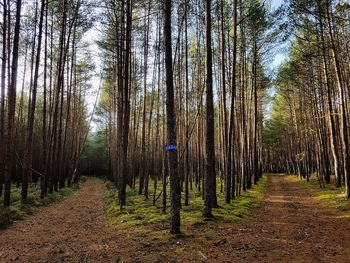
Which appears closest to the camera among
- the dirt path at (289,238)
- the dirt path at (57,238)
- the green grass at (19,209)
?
the dirt path at (289,238)

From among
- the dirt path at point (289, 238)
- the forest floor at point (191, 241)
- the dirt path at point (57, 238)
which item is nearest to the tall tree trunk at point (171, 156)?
the forest floor at point (191, 241)

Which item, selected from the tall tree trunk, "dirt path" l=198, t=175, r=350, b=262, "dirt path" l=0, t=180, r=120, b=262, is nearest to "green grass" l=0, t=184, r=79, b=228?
"dirt path" l=0, t=180, r=120, b=262

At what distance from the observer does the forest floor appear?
18.1 ft

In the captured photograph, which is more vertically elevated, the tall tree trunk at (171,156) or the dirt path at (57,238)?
the tall tree trunk at (171,156)

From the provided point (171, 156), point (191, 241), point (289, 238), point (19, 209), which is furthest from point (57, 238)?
point (289, 238)

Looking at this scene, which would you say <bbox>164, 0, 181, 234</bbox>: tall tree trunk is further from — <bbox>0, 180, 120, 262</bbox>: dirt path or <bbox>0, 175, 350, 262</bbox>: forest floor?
<bbox>0, 180, 120, 262</bbox>: dirt path

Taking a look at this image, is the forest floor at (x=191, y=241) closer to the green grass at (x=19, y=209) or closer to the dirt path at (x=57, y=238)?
the dirt path at (x=57, y=238)

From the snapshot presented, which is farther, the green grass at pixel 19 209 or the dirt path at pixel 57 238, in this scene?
the green grass at pixel 19 209

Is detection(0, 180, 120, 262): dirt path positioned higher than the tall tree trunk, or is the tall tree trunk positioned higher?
the tall tree trunk

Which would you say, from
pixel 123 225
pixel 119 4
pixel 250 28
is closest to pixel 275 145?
pixel 250 28

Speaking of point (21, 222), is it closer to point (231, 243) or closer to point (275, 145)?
point (231, 243)

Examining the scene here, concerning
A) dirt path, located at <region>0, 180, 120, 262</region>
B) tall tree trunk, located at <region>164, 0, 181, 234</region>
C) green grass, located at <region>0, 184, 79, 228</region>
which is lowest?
dirt path, located at <region>0, 180, 120, 262</region>

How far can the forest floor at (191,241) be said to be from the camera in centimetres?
550

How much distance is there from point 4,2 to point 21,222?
8363 mm
